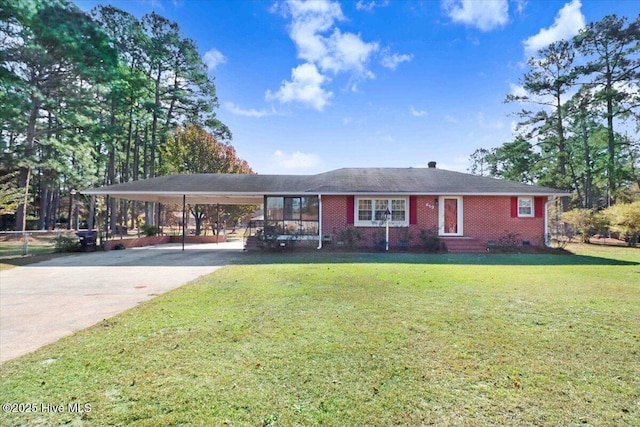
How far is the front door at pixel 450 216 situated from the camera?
→ 14.7 meters

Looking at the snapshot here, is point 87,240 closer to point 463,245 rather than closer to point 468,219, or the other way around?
point 463,245

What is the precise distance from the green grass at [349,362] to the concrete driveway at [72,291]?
23.8 inches

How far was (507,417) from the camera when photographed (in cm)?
229

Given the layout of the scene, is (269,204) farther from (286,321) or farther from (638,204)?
(638,204)

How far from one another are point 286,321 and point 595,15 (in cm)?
3013

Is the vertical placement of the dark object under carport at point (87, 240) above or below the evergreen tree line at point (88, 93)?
below

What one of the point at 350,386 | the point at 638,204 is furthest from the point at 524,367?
the point at 638,204

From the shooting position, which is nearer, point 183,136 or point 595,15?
point 595,15

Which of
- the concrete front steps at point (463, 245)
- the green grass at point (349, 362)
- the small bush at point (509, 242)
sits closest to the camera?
the green grass at point (349, 362)

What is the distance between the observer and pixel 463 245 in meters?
13.7

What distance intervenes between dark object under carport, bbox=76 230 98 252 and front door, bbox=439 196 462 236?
16.3 metres

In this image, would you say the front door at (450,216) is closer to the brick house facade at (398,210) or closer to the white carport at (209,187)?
the brick house facade at (398,210)

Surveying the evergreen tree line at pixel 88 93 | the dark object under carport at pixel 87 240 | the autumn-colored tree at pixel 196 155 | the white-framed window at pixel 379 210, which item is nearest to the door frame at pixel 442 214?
the white-framed window at pixel 379 210

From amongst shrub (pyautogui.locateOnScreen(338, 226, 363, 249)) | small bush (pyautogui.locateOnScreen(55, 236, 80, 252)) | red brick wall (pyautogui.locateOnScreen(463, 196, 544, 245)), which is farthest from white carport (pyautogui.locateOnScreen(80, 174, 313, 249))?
red brick wall (pyautogui.locateOnScreen(463, 196, 544, 245))
